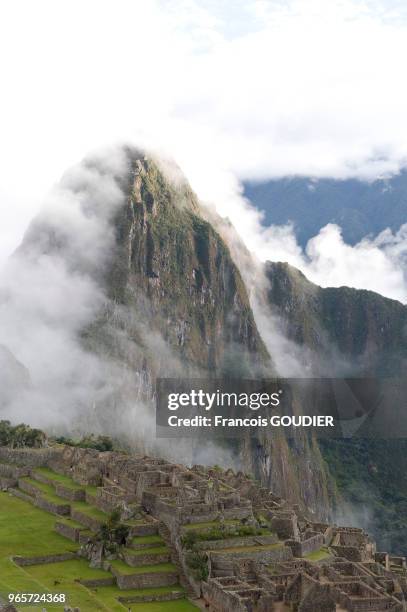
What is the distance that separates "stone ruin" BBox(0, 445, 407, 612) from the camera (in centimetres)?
4366

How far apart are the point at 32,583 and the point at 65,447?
29326 millimetres

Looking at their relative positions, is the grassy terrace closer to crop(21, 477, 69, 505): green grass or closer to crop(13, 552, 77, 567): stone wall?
crop(13, 552, 77, 567): stone wall

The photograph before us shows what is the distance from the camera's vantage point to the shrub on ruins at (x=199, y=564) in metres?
47.7

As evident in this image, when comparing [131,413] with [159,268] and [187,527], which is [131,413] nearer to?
[159,268]

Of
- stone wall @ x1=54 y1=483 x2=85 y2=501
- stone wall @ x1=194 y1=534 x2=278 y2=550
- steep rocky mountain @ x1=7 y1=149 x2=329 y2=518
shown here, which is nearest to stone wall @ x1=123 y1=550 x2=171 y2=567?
stone wall @ x1=194 y1=534 x2=278 y2=550

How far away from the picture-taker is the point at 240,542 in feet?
169

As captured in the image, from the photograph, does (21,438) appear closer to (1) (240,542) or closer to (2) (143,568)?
(2) (143,568)

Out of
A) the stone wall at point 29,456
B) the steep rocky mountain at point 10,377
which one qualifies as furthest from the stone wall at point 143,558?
the steep rocky mountain at point 10,377

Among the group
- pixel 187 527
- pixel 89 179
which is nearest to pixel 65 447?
pixel 187 527

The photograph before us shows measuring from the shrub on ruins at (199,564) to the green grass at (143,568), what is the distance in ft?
3.98

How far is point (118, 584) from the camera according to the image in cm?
4816

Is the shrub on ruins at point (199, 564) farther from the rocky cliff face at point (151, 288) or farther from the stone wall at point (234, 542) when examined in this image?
the rocky cliff face at point (151, 288)

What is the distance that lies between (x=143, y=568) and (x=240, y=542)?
5192 mm

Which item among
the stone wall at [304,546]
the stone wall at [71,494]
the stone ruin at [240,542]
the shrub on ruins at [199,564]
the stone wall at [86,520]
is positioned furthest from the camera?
the stone wall at [71,494]
